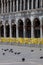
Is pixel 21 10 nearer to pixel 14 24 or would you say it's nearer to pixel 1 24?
pixel 14 24

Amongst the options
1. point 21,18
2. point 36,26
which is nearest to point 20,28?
point 21,18

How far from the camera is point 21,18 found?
8312 cm

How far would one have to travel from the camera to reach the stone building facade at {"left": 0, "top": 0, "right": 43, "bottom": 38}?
77.2m

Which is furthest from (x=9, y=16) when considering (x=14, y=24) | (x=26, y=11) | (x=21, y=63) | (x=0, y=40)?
(x=21, y=63)

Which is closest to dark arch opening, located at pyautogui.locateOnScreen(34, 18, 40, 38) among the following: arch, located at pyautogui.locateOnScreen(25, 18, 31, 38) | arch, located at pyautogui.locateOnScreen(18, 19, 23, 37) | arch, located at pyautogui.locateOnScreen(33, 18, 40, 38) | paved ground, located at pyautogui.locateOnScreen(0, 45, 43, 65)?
arch, located at pyautogui.locateOnScreen(33, 18, 40, 38)

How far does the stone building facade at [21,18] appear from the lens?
77.2m

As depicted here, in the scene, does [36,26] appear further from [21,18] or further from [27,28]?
[21,18]

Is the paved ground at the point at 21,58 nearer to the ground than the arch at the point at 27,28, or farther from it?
nearer to the ground

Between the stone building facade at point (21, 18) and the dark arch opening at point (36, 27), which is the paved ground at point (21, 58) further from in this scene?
the dark arch opening at point (36, 27)

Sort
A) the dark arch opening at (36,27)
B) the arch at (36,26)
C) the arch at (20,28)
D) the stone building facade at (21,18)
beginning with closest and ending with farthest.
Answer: the stone building facade at (21,18)
the arch at (36,26)
the dark arch opening at (36,27)
the arch at (20,28)

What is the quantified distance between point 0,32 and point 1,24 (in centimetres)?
274

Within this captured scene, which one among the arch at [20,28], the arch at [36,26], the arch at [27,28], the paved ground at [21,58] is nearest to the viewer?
the paved ground at [21,58]

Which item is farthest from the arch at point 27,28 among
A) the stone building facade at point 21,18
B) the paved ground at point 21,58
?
the paved ground at point 21,58

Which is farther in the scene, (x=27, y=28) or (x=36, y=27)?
(x=27, y=28)
